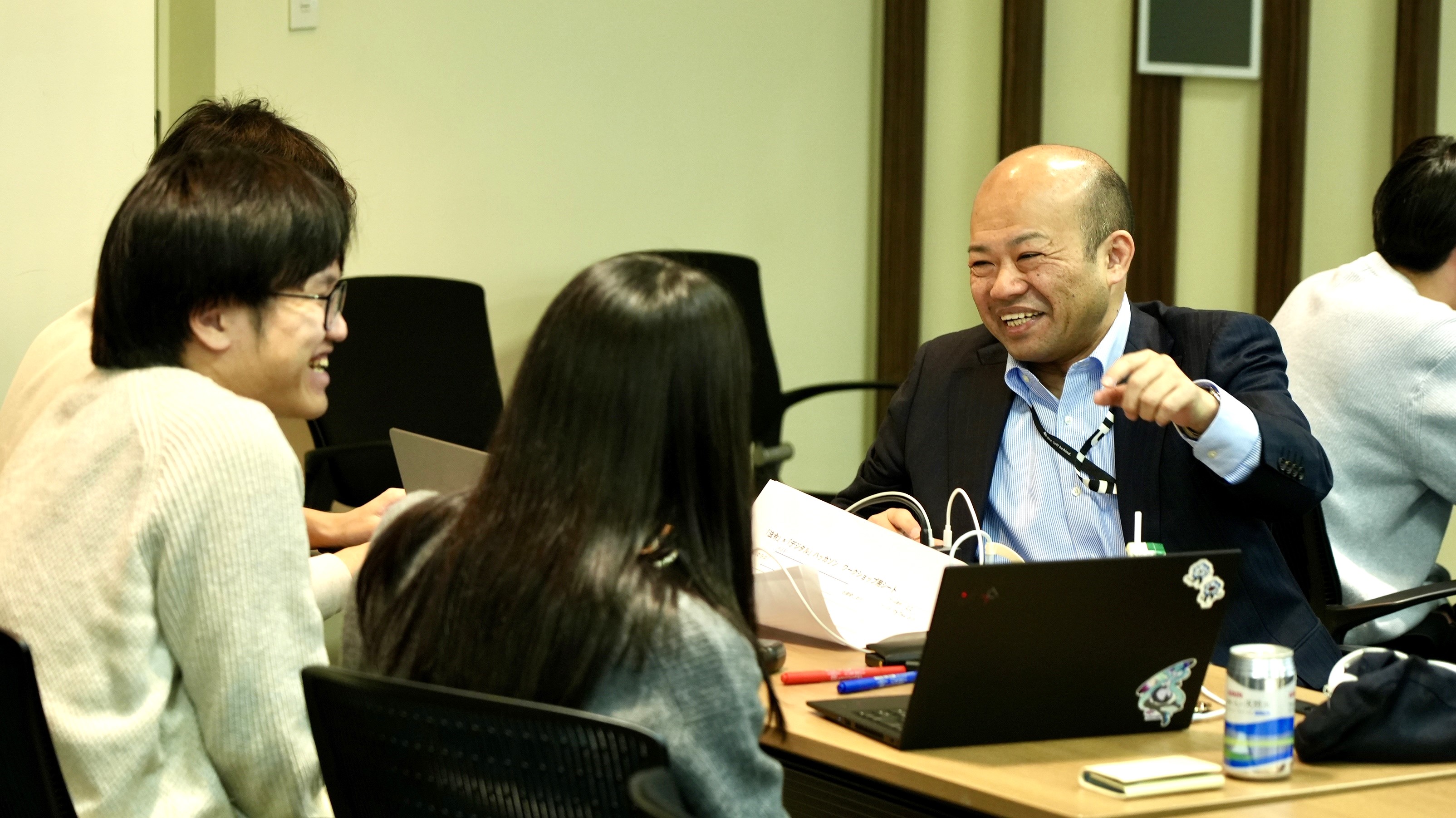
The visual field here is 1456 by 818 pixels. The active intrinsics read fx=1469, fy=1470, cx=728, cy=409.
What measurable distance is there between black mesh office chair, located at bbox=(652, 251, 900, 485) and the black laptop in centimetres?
249

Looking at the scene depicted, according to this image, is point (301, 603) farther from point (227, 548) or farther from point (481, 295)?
point (481, 295)

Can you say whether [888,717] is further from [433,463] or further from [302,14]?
[302,14]

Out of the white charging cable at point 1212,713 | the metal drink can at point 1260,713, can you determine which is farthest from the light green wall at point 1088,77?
the metal drink can at point 1260,713

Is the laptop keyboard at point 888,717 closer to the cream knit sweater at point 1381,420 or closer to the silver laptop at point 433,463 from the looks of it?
the silver laptop at point 433,463

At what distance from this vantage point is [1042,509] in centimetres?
240

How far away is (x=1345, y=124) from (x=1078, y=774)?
3879 mm

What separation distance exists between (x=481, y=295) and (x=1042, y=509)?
1905mm

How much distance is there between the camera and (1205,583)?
1.53 meters

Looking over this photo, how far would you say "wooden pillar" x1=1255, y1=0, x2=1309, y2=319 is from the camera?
4.68 metres

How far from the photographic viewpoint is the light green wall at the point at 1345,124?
469cm

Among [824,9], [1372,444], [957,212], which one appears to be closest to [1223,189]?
[957,212]

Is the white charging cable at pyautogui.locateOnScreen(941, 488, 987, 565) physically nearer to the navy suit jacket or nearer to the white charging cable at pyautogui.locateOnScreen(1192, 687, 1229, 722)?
the navy suit jacket

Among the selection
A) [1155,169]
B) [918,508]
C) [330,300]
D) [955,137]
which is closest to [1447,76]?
[1155,169]

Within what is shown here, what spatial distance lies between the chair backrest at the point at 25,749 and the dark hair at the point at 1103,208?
1.78 meters
